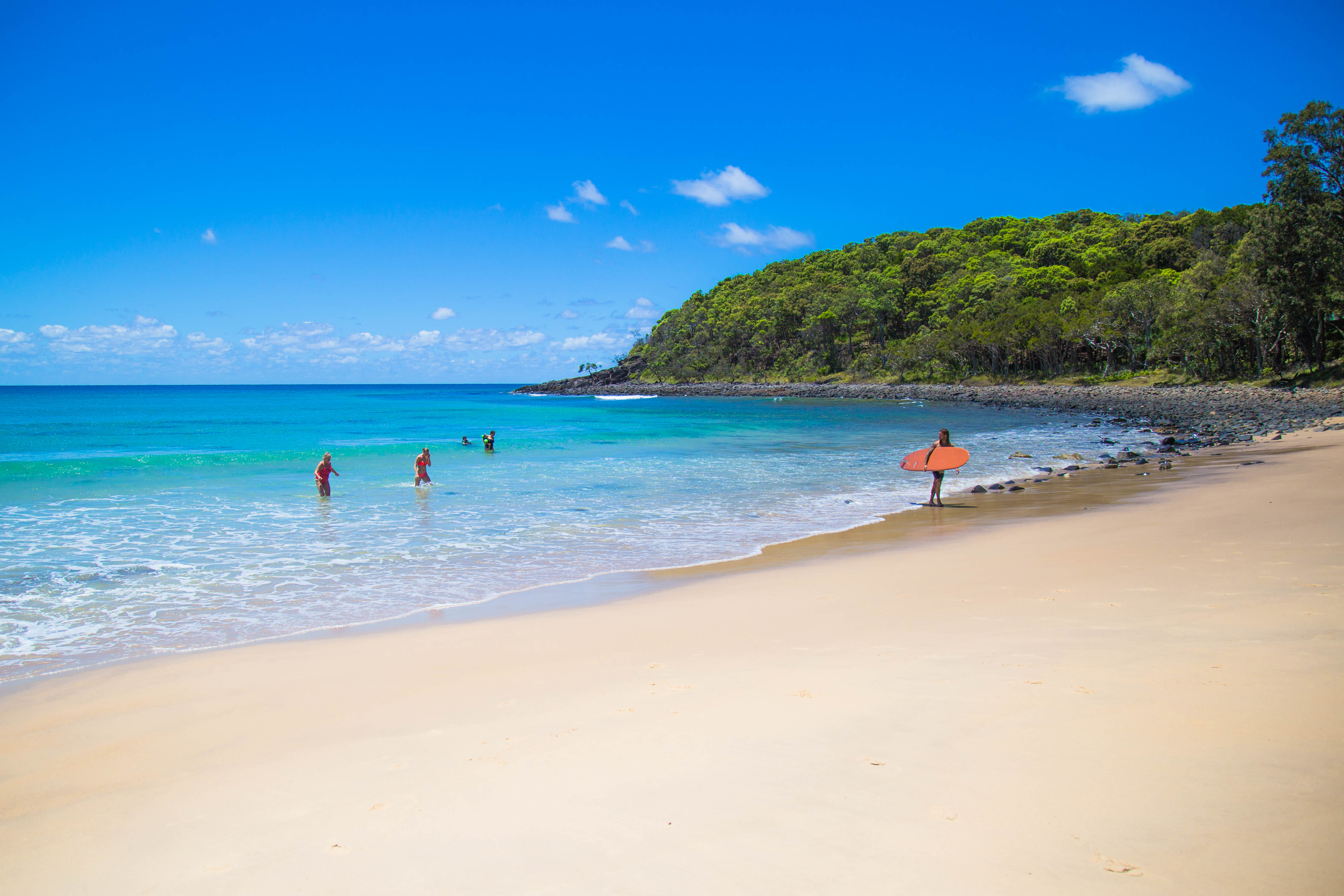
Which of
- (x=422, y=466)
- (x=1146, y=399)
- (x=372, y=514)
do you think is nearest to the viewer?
(x=372, y=514)

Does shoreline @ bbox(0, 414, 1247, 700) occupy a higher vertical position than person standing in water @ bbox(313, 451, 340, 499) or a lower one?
lower

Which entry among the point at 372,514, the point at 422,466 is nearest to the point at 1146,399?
the point at 422,466

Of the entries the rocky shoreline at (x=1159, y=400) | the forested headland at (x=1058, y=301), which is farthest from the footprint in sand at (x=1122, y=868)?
the forested headland at (x=1058, y=301)

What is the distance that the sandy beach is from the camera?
9.43ft

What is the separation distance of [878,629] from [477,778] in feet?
13.1

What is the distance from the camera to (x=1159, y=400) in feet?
152

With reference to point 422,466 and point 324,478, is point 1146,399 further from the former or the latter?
point 324,478

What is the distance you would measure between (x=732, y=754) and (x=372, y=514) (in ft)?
44.3

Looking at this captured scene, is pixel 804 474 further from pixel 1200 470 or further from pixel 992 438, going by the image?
pixel 992 438

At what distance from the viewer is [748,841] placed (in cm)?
300

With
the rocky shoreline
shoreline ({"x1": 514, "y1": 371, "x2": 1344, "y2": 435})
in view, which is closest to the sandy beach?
the rocky shoreline

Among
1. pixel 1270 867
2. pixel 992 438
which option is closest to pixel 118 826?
pixel 1270 867

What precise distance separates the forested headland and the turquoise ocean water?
55.9 feet

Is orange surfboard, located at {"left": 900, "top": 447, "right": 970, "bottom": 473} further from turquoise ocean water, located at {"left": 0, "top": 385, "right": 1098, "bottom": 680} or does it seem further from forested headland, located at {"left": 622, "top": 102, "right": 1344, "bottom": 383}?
forested headland, located at {"left": 622, "top": 102, "right": 1344, "bottom": 383}
